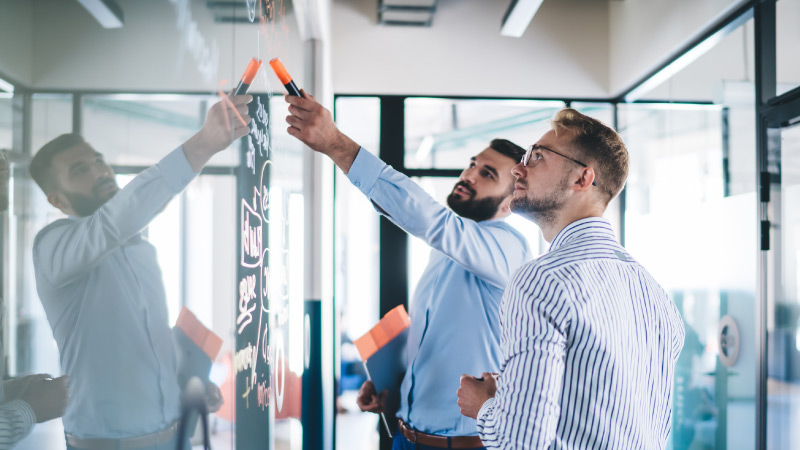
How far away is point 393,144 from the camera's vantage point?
3.93m

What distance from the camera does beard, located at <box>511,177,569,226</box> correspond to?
47.8 inches

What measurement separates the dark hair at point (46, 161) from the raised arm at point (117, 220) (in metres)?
0.03

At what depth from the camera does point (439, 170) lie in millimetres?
4020

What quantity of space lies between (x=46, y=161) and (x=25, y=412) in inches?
5.9

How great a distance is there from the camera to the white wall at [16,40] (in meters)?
0.31

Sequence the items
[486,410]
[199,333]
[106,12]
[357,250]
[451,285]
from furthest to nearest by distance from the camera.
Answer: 1. [357,250]
2. [451,285]
3. [486,410]
4. [199,333]
5. [106,12]

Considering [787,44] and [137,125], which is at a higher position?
[787,44]

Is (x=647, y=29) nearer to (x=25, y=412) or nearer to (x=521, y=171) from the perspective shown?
(x=521, y=171)

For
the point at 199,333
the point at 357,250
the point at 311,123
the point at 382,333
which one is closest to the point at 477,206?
the point at 382,333

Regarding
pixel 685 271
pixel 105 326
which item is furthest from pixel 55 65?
pixel 685 271

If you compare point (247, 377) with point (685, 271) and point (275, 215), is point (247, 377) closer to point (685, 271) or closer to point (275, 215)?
point (275, 215)

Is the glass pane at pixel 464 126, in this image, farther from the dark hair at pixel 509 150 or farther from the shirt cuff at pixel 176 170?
the shirt cuff at pixel 176 170

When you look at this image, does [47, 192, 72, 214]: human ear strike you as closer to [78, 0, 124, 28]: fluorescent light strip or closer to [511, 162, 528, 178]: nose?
[78, 0, 124, 28]: fluorescent light strip

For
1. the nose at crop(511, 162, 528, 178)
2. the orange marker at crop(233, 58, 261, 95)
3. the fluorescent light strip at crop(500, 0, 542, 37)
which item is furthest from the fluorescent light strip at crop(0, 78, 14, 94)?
the fluorescent light strip at crop(500, 0, 542, 37)
